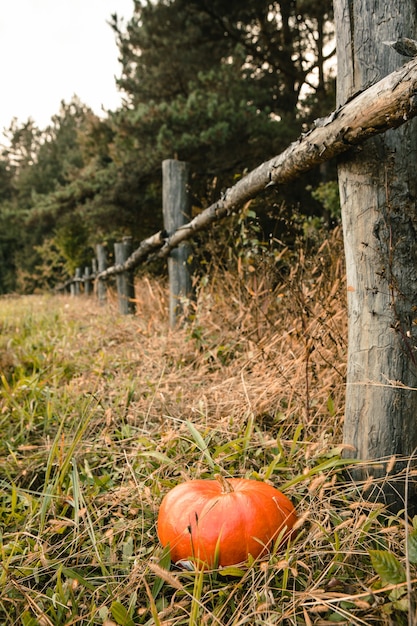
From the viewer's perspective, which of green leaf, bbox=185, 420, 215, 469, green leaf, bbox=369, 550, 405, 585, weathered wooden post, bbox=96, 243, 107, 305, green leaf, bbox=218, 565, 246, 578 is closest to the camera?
green leaf, bbox=369, 550, 405, 585

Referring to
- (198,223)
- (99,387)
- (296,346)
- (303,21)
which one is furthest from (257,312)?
(303,21)

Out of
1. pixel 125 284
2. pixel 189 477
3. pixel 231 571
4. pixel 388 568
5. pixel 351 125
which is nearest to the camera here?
pixel 388 568

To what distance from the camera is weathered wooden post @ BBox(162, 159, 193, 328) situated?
344 cm

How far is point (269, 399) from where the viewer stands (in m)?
1.85

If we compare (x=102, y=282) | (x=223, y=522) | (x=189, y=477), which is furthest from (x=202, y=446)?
(x=102, y=282)

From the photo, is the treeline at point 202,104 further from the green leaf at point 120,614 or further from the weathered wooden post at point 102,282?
the green leaf at point 120,614

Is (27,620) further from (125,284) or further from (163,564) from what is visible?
(125,284)

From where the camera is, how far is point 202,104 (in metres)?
7.51

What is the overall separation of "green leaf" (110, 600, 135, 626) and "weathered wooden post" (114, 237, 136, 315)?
13.0 feet

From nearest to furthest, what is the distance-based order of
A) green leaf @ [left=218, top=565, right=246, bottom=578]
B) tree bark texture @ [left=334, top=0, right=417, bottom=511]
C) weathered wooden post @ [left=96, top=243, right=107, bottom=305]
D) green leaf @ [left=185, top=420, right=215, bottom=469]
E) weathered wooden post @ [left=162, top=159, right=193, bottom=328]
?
green leaf @ [left=218, top=565, right=246, bottom=578] → tree bark texture @ [left=334, top=0, right=417, bottom=511] → green leaf @ [left=185, top=420, right=215, bottom=469] → weathered wooden post @ [left=162, top=159, right=193, bottom=328] → weathered wooden post @ [left=96, top=243, right=107, bottom=305]

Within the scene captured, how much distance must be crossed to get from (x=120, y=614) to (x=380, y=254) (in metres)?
1.14

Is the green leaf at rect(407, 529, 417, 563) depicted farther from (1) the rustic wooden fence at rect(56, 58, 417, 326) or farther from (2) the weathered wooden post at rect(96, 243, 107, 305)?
(2) the weathered wooden post at rect(96, 243, 107, 305)

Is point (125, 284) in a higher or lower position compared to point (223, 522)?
higher

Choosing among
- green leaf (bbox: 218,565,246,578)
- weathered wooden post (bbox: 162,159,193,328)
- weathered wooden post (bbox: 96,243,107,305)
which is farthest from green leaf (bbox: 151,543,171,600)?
weathered wooden post (bbox: 96,243,107,305)
